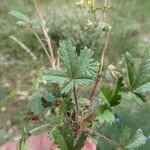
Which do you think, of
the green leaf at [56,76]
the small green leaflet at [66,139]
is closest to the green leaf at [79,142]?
the small green leaflet at [66,139]

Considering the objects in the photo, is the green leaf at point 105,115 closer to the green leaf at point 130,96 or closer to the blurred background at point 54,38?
the green leaf at point 130,96

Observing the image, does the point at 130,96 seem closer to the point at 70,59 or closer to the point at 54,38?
the point at 70,59

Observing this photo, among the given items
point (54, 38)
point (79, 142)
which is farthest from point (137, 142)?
point (54, 38)

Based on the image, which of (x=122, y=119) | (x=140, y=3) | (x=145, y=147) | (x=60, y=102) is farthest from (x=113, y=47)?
(x=60, y=102)

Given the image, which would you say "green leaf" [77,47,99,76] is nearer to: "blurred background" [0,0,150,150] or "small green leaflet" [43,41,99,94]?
"small green leaflet" [43,41,99,94]

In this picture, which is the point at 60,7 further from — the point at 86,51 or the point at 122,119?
the point at 86,51

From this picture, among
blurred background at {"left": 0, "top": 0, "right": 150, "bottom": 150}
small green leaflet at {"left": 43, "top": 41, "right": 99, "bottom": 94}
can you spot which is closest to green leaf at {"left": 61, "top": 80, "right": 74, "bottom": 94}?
small green leaflet at {"left": 43, "top": 41, "right": 99, "bottom": 94}
